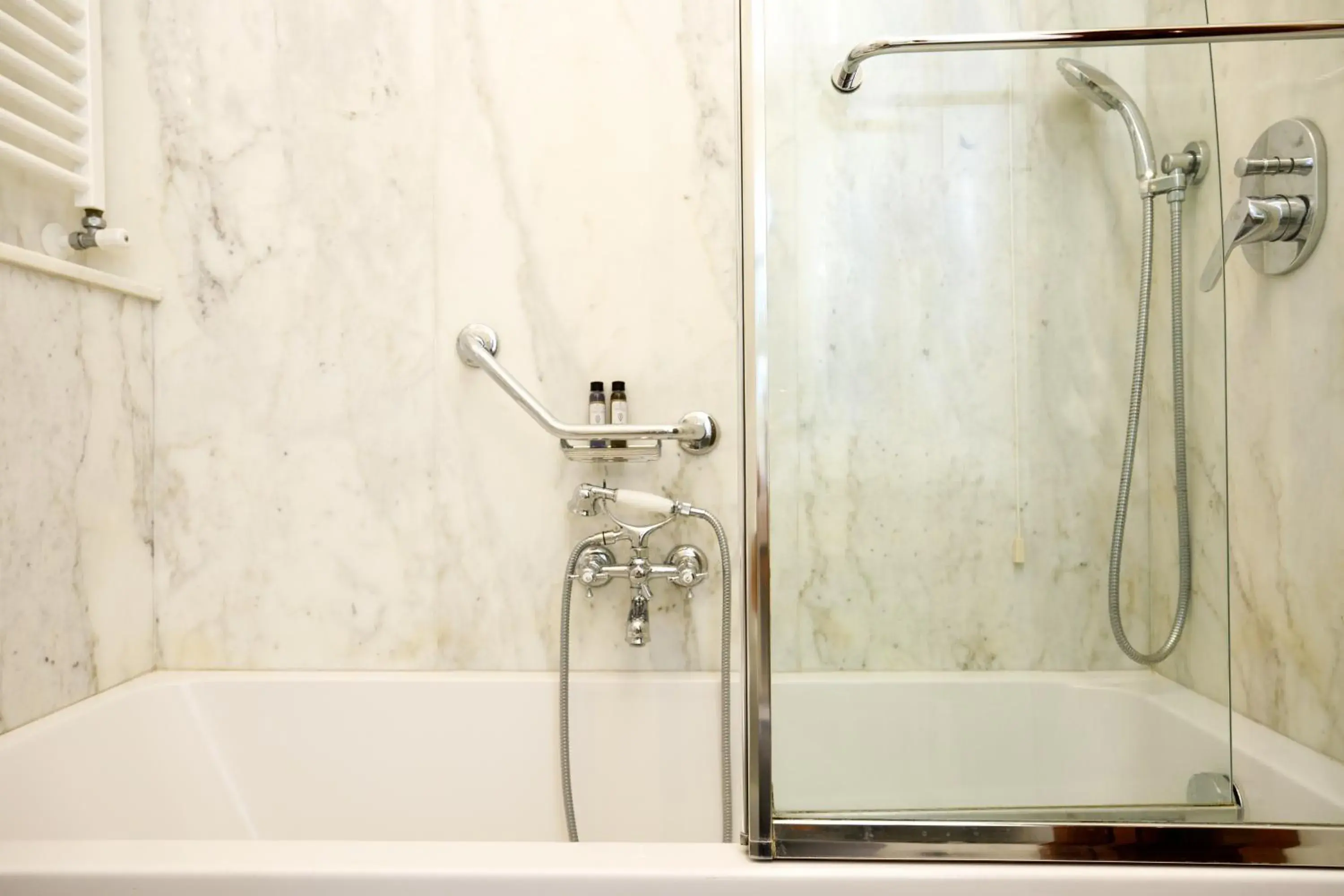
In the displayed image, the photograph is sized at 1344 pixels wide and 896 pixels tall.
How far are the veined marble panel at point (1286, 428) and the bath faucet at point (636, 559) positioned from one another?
74 cm

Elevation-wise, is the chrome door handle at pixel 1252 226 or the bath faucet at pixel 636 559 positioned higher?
the chrome door handle at pixel 1252 226

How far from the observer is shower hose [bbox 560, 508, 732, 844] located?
3.95 feet

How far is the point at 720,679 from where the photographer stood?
1.30 m

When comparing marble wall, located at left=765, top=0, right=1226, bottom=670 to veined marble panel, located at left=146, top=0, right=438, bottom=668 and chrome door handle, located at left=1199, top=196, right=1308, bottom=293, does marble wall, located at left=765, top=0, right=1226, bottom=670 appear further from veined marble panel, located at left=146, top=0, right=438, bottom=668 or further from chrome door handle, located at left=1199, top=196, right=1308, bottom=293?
veined marble panel, located at left=146, top=0, right=438, bottom=668

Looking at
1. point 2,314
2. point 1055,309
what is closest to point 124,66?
point 2,314

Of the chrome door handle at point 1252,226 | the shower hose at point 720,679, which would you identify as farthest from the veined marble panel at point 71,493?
the chrome door handle at point 1252,226

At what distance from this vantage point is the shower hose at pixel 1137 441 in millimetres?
942

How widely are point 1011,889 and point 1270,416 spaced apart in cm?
67

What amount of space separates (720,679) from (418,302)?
0.83 m

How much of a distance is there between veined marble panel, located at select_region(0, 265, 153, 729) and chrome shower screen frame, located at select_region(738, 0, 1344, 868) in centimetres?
102

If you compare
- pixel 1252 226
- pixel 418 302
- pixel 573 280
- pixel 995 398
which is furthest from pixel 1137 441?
pixel 418 302

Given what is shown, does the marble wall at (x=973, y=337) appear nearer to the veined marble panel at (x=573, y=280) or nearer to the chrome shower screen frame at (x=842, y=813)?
the chrome shower screen frame at (x=842, y=813)

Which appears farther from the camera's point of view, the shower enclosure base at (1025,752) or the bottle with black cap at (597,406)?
the bottle with black cap at (597,406)

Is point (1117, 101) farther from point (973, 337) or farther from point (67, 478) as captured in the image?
point (67, 478)
